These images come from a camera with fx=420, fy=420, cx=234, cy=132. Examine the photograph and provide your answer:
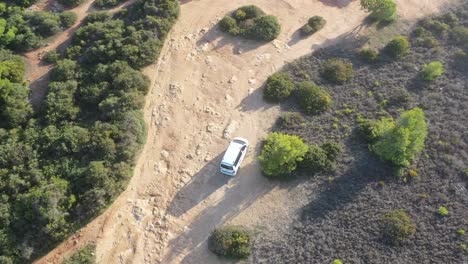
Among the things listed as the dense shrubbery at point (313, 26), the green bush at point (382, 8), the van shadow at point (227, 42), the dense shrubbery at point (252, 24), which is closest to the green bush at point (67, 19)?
the van shadow at point (227, 42)

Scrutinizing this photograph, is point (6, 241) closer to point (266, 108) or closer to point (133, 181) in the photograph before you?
point (133, 181)

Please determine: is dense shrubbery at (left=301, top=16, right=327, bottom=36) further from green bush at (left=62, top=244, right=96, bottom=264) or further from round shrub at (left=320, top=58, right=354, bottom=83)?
green bush at (left=62, top=244, right=96, bottom=264)

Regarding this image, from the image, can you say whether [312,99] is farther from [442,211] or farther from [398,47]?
[442,211]

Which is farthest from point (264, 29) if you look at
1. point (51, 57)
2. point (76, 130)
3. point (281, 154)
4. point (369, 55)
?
point (51, 57)

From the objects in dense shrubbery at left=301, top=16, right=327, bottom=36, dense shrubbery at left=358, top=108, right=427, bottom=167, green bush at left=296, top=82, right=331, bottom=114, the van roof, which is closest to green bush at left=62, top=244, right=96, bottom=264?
the van roof

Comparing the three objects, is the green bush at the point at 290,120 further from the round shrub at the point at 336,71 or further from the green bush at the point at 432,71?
the green bush at the point at 432,71
